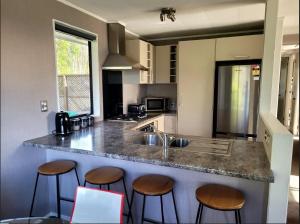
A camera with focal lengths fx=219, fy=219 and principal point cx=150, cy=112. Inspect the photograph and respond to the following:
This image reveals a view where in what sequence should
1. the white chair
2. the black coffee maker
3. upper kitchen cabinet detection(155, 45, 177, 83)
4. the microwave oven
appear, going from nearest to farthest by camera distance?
the white chair, the black coffee maker, upper kitchen cabinet detection(155, 45, 177, 83), the microwave oven

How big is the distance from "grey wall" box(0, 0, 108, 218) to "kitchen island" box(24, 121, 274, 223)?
155mm

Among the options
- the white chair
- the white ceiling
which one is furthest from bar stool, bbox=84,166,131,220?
the white ceiling

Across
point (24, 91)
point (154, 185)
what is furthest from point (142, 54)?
point (154, 185)

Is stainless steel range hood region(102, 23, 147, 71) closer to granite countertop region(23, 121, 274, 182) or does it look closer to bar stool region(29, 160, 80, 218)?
granite countertop region(23, 121, 274, 182)

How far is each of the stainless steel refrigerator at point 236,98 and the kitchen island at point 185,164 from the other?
4.74 ft

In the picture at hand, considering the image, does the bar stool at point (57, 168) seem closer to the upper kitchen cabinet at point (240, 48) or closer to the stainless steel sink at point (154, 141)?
the stainless steel sink at point (154, 141)

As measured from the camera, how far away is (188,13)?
306 cm

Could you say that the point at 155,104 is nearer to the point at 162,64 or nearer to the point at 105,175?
the point at 162,64

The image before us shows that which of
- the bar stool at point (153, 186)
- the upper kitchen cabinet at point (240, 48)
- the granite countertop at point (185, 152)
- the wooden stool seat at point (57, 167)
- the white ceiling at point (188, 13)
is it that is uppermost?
the white ceiling at point (188, 13)

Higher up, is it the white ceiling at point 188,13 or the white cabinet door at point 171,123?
the white ceiling at point 188,13

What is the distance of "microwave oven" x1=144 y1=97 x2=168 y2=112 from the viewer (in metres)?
4.51

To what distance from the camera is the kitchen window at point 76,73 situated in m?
2.94

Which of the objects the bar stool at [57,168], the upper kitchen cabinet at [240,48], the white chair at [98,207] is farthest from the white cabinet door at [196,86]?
the white chair at [98,207]

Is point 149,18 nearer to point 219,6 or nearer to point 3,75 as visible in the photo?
point 219,6
